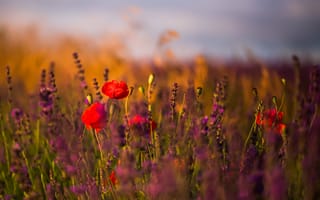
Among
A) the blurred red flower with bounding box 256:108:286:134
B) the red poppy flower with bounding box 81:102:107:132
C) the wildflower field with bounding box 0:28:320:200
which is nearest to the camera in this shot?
the wildflower field with bounding box 0:28:320:200

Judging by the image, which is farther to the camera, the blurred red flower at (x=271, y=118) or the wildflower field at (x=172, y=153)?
the blurred red flower at (x=271, y=118)

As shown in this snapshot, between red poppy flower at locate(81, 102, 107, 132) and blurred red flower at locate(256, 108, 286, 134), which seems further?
blurred red flower at locate(256, 108, 286, 134)

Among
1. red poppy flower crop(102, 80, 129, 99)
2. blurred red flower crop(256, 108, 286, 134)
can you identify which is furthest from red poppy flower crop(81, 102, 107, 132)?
blurred red flower crop(256, 108, 286, 134)

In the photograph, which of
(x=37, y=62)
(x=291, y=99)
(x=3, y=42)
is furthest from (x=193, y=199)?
(x=3, y=42)

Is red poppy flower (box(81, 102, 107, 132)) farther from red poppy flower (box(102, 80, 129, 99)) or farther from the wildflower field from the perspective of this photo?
red poppy flower (box(102, 80, 129, 99))

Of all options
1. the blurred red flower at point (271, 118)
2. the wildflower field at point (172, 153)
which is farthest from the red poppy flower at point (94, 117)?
the blurred red flower at point (271, 118)

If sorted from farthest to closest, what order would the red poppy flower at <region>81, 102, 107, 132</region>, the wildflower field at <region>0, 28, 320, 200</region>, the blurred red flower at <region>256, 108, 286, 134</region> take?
1. the blurred red flower at <region>256, 108, 286, 134</region>
2. the red poppy flower at <region>81, 102, 107, 132</region>
3. the wildflower field at <region>0, 28, 320, 200</region>

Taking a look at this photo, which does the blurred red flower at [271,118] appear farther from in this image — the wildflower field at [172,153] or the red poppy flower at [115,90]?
the red poppy flower at [115,90]

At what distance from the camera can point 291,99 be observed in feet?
14.0

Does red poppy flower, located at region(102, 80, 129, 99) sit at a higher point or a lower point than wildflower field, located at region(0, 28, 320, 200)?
higher

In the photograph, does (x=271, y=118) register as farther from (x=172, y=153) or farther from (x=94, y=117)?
(x=94, y=117)

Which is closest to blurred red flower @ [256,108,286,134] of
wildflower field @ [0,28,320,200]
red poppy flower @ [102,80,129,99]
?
wildflower field @ [0,28,320,200]

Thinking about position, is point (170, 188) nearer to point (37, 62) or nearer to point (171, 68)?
point (37, 62)


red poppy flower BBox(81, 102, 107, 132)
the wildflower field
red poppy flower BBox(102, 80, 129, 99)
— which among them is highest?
red poppy flower BBox(102, 80, 129, 99)
